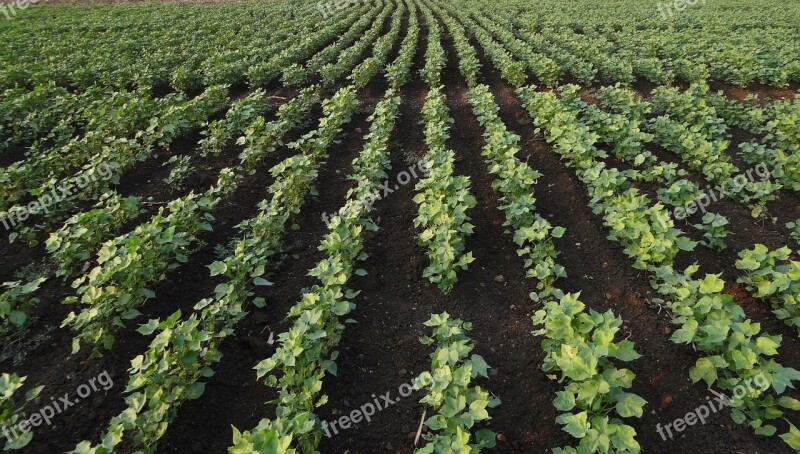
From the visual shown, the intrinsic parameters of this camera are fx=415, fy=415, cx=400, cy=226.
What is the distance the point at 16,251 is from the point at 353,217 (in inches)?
167

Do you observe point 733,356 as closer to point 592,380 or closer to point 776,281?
point 592,380

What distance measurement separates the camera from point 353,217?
15.4 ft
